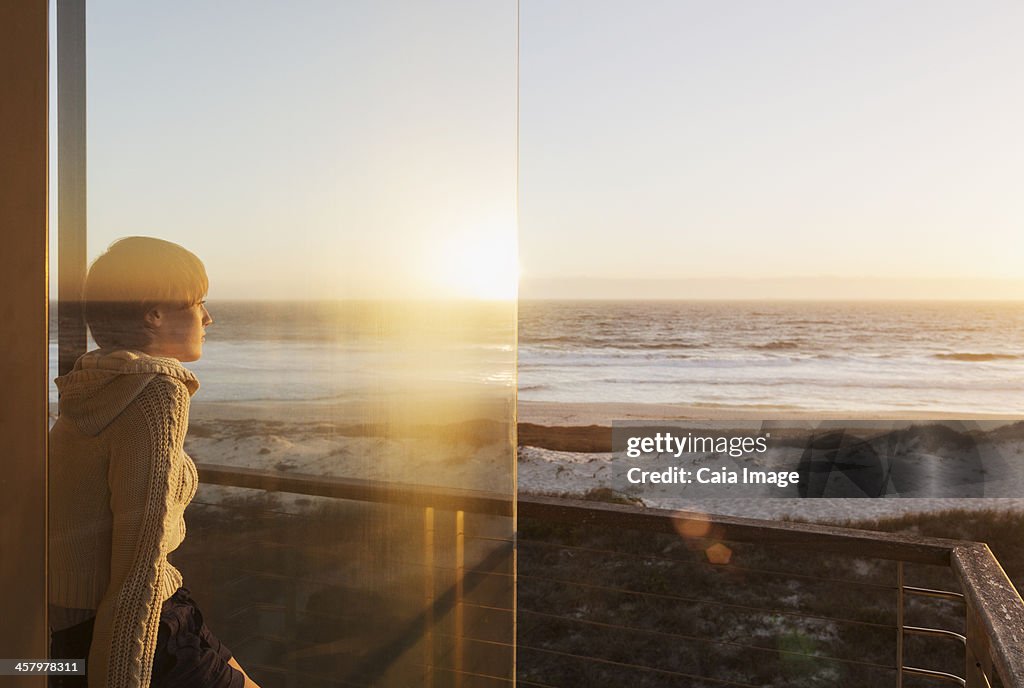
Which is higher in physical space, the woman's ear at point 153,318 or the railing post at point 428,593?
the woman's ear at point 153,318

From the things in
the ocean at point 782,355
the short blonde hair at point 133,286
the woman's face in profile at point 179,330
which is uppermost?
the short blonde hair at point 133,286

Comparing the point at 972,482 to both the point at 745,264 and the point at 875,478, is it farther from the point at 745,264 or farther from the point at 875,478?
the point at 745,264

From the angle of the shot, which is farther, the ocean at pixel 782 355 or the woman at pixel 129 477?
the ocean at pixel 782 355

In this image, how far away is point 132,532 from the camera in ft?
1.97

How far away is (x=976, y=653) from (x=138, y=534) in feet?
4.71

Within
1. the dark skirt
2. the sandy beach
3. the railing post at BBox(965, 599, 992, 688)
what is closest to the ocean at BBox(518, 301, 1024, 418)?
the railing post at BBox(965, 599, 992, 688)

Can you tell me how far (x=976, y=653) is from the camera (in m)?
1.37

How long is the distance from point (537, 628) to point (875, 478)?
7.65m

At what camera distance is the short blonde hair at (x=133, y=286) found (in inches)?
22.7

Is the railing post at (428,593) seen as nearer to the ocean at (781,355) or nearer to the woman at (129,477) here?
the woman at (129,477)

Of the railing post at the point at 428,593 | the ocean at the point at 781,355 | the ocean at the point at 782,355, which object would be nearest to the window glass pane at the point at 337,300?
the railing post at the point at 428,593

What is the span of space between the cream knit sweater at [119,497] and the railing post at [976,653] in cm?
125

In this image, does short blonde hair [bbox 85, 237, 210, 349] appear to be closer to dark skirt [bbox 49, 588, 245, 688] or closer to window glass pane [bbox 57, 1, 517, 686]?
window glass pane [bbox 57, 1, 517, 686]

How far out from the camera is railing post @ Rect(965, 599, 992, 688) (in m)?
1.29
